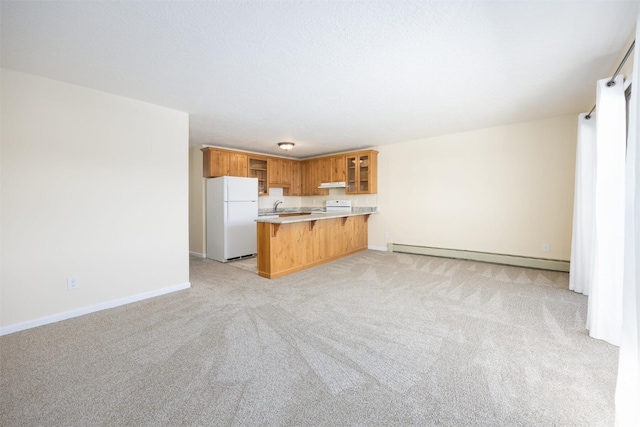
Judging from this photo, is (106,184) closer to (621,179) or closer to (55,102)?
(55,102)

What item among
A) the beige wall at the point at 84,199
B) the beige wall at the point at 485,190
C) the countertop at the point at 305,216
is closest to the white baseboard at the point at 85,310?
the beige wall at the point at 84,199

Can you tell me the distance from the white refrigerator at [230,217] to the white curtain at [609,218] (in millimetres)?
4577

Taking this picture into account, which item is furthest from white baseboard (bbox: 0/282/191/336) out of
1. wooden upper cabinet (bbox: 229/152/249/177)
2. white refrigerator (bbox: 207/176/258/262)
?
wooden upper cabinet (bbox: 229/152/249/177)

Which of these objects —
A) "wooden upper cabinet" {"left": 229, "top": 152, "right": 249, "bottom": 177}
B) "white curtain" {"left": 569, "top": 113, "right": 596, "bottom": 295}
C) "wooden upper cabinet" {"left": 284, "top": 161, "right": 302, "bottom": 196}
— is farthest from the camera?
"wooden upper cabinet" {"left": 284, "top": 161, "right": 302, "bottom": 196}

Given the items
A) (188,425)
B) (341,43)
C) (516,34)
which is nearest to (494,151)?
(516,34)

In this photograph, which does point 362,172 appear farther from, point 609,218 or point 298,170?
point 609,218

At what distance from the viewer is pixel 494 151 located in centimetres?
466

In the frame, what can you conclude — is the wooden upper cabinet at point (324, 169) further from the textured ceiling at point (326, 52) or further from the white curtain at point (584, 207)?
the white curtain at point (584, 207)

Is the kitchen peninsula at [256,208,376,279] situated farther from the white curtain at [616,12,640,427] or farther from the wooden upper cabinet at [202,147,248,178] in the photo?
the white curtain at [616,12,640,427]

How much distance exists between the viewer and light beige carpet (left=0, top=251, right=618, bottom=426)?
146cm

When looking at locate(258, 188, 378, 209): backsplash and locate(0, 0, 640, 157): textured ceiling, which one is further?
locate(258, 188, 378, 209): backsplash

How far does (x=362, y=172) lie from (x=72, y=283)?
5.28 metres

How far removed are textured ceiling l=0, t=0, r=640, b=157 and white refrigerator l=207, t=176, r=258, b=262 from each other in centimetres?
184

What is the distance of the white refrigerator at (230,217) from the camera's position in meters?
5.12
